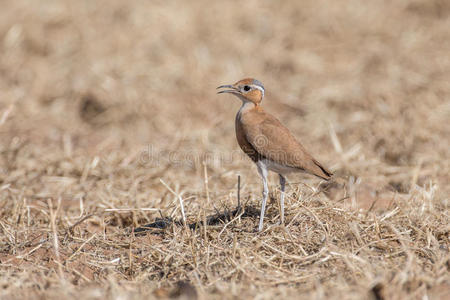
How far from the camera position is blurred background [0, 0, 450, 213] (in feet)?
22.5

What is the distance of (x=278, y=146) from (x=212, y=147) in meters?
3.11

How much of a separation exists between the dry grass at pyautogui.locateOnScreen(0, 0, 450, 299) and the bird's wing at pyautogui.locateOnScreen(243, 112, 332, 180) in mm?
309

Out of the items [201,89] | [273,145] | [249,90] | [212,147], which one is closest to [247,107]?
[249,90]

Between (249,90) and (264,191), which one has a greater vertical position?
(249,90)

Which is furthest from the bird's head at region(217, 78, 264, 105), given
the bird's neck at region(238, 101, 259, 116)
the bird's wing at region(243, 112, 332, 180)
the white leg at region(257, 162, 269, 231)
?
the white leg at region(257, 162, 269, 231)

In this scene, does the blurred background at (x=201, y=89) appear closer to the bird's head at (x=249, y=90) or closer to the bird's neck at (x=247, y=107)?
the bird's neck at (x=247, y=107)

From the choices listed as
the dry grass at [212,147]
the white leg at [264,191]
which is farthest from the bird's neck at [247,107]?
the dry grass at [212,147]

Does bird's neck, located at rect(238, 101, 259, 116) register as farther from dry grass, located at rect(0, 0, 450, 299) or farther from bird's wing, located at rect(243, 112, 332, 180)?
dry grass, located at rect(0, 0, 450, 299)

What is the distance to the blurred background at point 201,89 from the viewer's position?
686 cm

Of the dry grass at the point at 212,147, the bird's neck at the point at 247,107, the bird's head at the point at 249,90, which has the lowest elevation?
the dry grass at the point at 212,147

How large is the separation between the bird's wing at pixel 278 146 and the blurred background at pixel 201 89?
1.06 m

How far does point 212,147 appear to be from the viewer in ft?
25.5

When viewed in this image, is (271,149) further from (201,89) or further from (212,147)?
(201,89)

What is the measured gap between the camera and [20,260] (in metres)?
4.33
